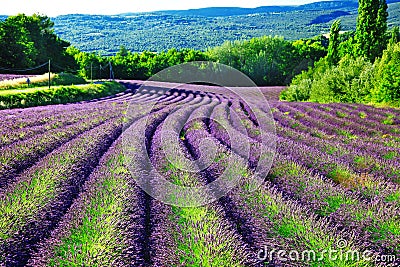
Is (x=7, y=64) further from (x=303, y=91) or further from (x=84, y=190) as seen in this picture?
(x=84, y=190)

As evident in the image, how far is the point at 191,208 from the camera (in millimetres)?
3980

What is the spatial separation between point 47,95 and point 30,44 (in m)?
23.5

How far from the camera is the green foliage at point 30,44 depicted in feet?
129

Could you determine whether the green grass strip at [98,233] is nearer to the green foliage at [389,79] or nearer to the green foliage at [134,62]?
the green foliage at [389,79]

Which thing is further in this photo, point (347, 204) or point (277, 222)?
point (347, 204)

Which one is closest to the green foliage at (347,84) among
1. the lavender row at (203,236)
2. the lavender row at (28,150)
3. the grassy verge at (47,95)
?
the grassy verge at (47,95)

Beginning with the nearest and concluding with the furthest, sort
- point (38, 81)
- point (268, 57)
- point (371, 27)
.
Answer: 1. point (38, 81)
2. point (371, 27)
3. point (268, 57)

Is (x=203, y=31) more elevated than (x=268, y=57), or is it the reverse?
(x=203, y=31)

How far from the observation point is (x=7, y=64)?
39.2 m

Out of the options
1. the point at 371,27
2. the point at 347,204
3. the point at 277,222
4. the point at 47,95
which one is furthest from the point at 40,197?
the point at 371,27

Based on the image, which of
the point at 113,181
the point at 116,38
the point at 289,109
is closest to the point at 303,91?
the point at 289,109

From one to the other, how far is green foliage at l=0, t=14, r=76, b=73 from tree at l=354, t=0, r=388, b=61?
3300 centimetres

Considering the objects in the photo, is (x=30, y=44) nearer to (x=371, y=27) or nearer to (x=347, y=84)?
(x=347, y=84)

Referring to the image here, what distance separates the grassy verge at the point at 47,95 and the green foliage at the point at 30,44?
47.5 ft
